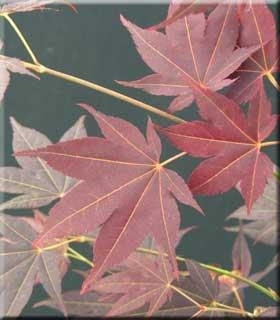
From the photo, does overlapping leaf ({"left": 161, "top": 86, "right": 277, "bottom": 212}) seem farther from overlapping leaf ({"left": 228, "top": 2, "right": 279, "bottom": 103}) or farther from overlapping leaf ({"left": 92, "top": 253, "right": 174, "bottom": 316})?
overlapping leaf ({"left": 92, "top": 253, "right": 174, "bottom": 316})

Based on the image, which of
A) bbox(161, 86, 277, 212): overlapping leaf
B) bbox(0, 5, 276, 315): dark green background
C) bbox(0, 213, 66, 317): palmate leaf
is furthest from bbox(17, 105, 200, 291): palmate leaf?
bbox(0, 5, 276, 315): dark green background

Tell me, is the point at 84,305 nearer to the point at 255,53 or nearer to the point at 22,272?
the point at 22,272

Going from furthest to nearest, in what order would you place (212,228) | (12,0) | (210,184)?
(212,228), (12,0), (210,184)

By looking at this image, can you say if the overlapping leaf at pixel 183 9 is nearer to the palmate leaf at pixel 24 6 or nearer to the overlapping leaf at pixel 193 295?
the palmate leaf at pixel 24 6

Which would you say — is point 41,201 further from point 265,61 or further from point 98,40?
point 98,40

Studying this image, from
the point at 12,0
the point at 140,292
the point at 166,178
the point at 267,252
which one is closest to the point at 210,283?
the point at 140,292

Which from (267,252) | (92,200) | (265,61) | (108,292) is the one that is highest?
(265,61)

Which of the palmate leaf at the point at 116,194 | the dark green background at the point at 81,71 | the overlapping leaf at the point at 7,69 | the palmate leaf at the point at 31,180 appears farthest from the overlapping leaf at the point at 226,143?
the dark green background at the point at 81,71

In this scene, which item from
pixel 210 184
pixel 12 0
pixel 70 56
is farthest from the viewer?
pixel 70 56
